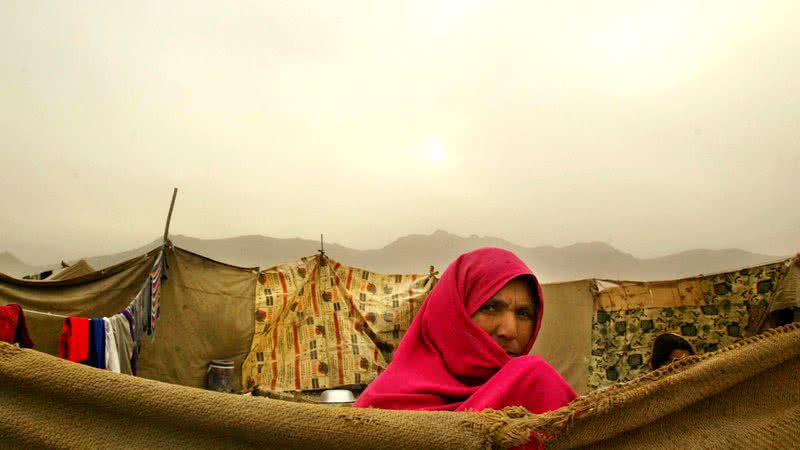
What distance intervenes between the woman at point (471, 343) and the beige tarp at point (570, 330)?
3.97 m

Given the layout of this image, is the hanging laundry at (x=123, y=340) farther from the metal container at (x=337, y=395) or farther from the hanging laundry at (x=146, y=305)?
the metal container at (x=337, y=395)

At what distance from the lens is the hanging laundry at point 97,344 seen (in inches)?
98.9

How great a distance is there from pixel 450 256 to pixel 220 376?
3484mm

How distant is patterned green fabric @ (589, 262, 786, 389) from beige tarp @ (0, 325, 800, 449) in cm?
326

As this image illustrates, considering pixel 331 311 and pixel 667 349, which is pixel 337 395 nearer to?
pixel 331 311

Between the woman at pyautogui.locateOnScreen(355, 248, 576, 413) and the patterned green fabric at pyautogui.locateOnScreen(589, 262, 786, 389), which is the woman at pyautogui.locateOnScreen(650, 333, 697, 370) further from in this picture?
the woman at pyautogui.locateOnScreen(355, 248, 576, 413)

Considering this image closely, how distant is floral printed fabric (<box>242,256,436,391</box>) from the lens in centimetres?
439

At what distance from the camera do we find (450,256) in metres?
6.75

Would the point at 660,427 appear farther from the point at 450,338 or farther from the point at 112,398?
the point at 112,398

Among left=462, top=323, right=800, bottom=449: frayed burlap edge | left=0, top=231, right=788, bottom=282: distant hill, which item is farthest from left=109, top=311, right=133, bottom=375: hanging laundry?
left=0, top=231, right=788, bottom=282: distant hill

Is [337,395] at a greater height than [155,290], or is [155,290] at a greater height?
[155,290]

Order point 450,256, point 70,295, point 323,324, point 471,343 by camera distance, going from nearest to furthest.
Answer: point 471,343
point 70,295
point 323,324
point 450,256

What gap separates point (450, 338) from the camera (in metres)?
1.09

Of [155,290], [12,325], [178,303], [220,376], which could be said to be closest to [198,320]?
[178,303]
